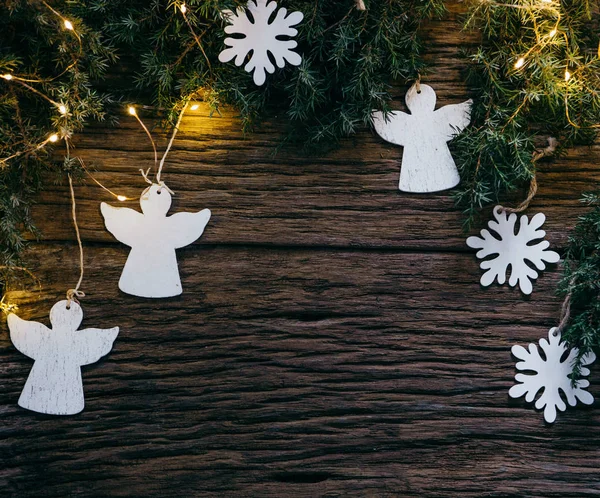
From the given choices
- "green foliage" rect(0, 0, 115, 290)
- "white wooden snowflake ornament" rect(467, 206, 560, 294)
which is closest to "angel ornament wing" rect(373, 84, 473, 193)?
"white wooden snowflake ornament" rect(467, 206, 560, 294)

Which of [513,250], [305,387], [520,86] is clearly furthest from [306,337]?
[520,86]

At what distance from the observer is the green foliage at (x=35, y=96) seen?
112cm

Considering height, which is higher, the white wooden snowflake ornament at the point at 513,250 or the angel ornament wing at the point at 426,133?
the angel ornament wing at the point at 426,133

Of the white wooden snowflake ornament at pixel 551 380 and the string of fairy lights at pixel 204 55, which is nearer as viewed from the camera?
the string of fairy lights at pixel 204 55

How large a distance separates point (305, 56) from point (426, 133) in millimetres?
307

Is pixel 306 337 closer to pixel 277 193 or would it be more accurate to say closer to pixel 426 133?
Result: pixel 277 193

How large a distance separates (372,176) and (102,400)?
76 centimetres

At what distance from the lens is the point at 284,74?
3.86ft

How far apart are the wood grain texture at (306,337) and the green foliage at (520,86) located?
0.25 feet

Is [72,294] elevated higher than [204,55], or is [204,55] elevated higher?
[204,55]

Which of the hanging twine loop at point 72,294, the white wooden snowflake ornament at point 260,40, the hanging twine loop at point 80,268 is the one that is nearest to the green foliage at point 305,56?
the white wooden snowflake ornament at point 260,40

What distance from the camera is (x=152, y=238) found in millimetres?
1191

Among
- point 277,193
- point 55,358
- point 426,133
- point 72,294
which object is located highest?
point 426,133

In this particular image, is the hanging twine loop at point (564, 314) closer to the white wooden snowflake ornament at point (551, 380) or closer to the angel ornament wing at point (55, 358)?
the white wooden snowflake ornament at point (551, 380)
